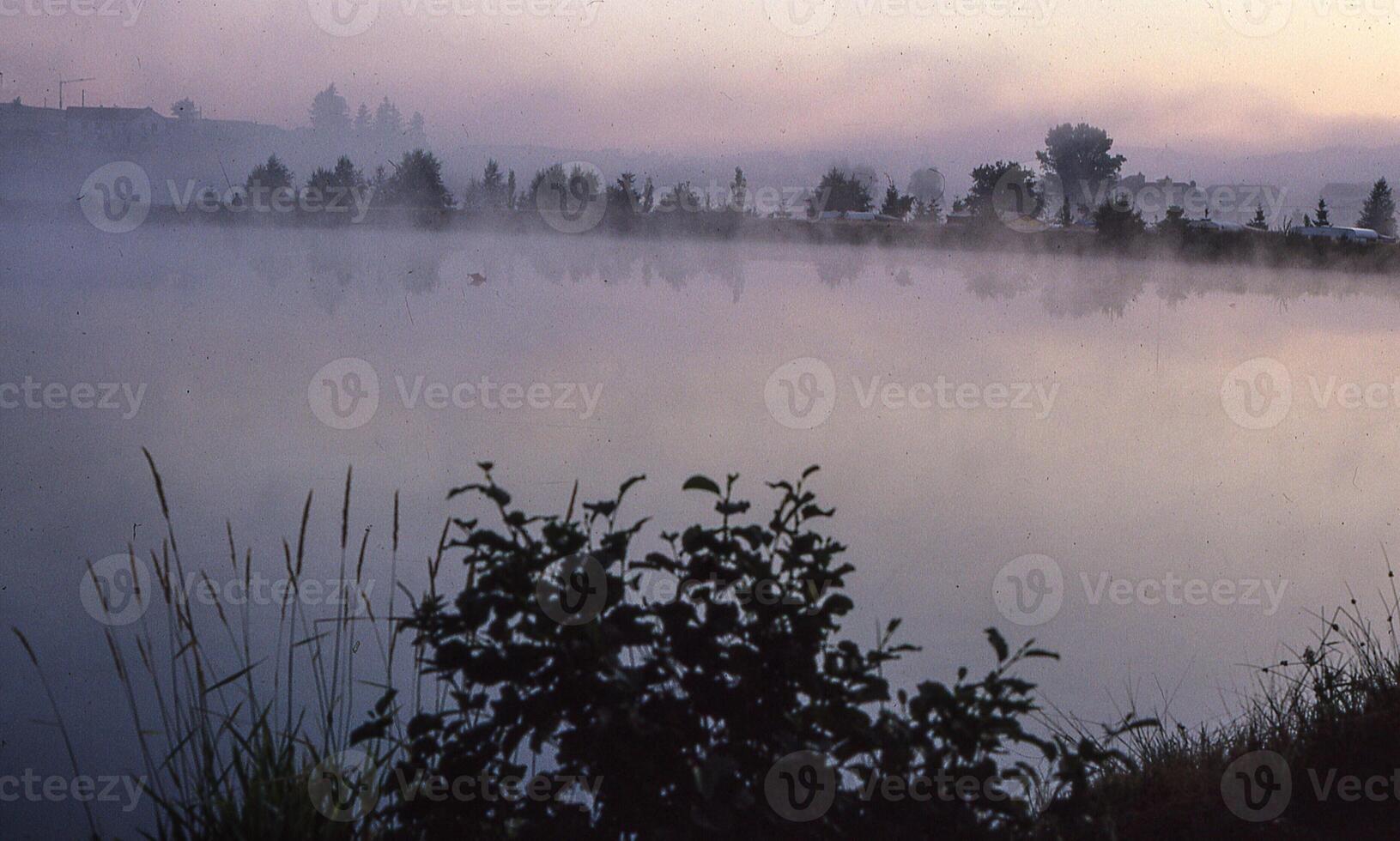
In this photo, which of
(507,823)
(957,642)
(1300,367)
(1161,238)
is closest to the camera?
(507,823)

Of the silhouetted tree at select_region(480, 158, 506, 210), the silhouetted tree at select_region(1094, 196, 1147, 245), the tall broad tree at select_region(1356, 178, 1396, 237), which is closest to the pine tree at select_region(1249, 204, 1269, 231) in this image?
the silhouetted tree at select_region(1094, 196, 1147, 245)

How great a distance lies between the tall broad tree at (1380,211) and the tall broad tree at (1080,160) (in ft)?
30.2

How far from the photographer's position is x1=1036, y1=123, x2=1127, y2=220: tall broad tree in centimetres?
4769

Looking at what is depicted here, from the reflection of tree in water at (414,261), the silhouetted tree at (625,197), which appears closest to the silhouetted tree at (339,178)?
the reflection of tree in water at (414,261)

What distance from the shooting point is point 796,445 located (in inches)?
298

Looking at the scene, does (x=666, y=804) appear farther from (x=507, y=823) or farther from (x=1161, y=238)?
(x=1161, y=238)

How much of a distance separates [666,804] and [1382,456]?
7.72 metres

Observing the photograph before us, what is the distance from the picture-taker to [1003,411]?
29.7 feet

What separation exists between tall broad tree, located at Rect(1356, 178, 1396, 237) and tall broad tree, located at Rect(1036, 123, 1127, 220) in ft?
30.2

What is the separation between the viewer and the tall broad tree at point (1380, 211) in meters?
39.6

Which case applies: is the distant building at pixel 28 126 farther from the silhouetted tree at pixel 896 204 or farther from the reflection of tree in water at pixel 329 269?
the silhouetted tree at pixel 896 204

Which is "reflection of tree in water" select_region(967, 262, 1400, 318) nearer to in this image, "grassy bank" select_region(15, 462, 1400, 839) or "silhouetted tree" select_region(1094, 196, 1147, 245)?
"silhouetted tree" select_region(1094, 196, 1147, 245)

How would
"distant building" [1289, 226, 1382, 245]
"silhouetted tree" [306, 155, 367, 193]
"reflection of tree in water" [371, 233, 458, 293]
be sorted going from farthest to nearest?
"silhouetted tree" [306, 155, 367, 193], "distant building" [1289, 226, 1382, 245], "reflection of tree in water" [371, 233, 458, 293]

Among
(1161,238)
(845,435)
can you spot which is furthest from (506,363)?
(1161,238)
